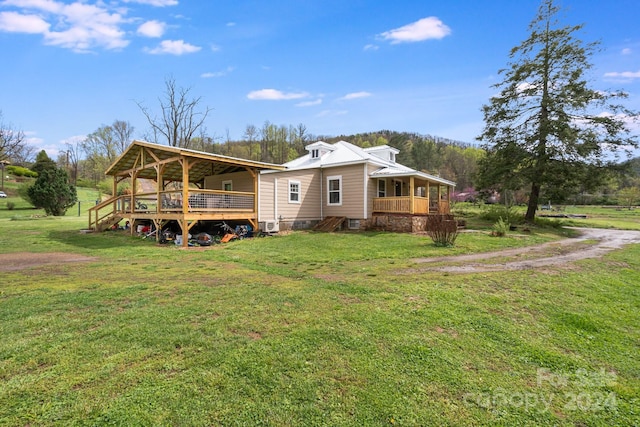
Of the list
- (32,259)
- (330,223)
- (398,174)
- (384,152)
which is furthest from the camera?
(384,152)

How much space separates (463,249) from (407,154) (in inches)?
1812

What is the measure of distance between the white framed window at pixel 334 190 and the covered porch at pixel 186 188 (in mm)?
4139

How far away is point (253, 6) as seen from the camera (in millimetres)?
11352

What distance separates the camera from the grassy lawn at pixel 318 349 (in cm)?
244

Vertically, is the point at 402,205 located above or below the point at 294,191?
below

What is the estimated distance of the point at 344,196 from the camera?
1702 cm

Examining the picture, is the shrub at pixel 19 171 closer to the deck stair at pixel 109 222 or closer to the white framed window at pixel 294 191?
the deck stair at pixel 109 222

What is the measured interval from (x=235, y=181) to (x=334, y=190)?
576cm

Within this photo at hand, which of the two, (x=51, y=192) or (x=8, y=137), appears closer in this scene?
(x=51, y=192)

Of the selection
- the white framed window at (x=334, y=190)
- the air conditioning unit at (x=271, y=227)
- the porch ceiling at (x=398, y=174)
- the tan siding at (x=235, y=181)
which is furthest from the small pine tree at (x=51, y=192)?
the porch ceiling at (x=398, y=174)

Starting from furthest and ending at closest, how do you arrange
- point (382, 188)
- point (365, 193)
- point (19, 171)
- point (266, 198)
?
point (19, 171) → point (382, 188) → point (365, 193) → point (266, 198)

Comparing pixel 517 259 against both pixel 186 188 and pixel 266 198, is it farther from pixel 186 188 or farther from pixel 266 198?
pixel 186 188

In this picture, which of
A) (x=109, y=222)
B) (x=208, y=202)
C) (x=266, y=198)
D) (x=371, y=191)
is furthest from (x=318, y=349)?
(x=109, y=222)

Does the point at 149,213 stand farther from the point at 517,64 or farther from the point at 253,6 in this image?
the point at 517,64
